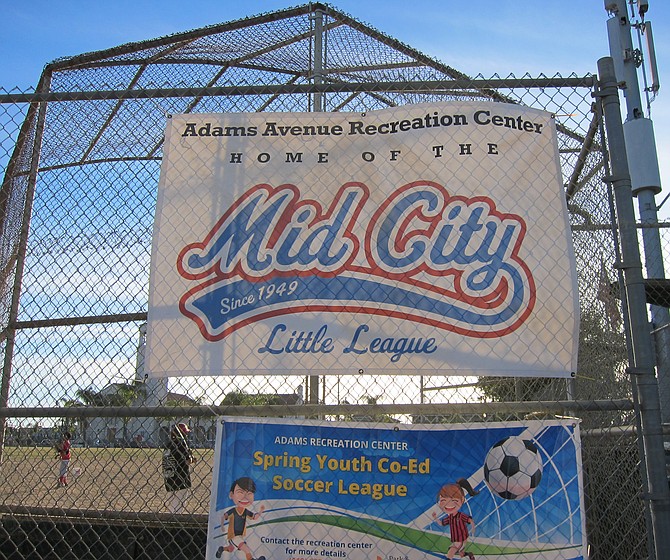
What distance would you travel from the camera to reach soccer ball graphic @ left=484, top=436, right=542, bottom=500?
2924 millimetres

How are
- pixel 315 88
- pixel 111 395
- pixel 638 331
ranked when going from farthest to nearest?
pixel 111 395
pixel 315 88
pixel 638 331

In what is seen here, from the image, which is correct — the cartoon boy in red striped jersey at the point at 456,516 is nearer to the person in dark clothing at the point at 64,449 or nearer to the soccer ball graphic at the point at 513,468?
the soccer ball graphic at the point at 513,468

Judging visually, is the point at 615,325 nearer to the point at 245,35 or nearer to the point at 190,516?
the point at 190,516

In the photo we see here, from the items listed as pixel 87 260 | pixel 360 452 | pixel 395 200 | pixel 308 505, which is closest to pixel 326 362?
pixel 360 452

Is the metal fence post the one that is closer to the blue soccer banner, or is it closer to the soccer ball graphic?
the blue soccer banner

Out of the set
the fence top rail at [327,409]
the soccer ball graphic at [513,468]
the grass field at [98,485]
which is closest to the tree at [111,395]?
the fence top rail at [327,409]

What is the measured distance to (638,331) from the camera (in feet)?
9.18

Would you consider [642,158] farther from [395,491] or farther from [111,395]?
[111,395]

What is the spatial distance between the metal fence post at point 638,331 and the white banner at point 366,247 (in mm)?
288

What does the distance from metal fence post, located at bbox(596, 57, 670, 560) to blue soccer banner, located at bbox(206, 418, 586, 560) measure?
0.34 m

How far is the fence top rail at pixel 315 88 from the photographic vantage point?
10.4 ft

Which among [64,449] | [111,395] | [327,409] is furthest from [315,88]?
[64,449]

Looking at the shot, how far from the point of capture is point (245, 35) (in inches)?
260

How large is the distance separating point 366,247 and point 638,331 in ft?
4.32
